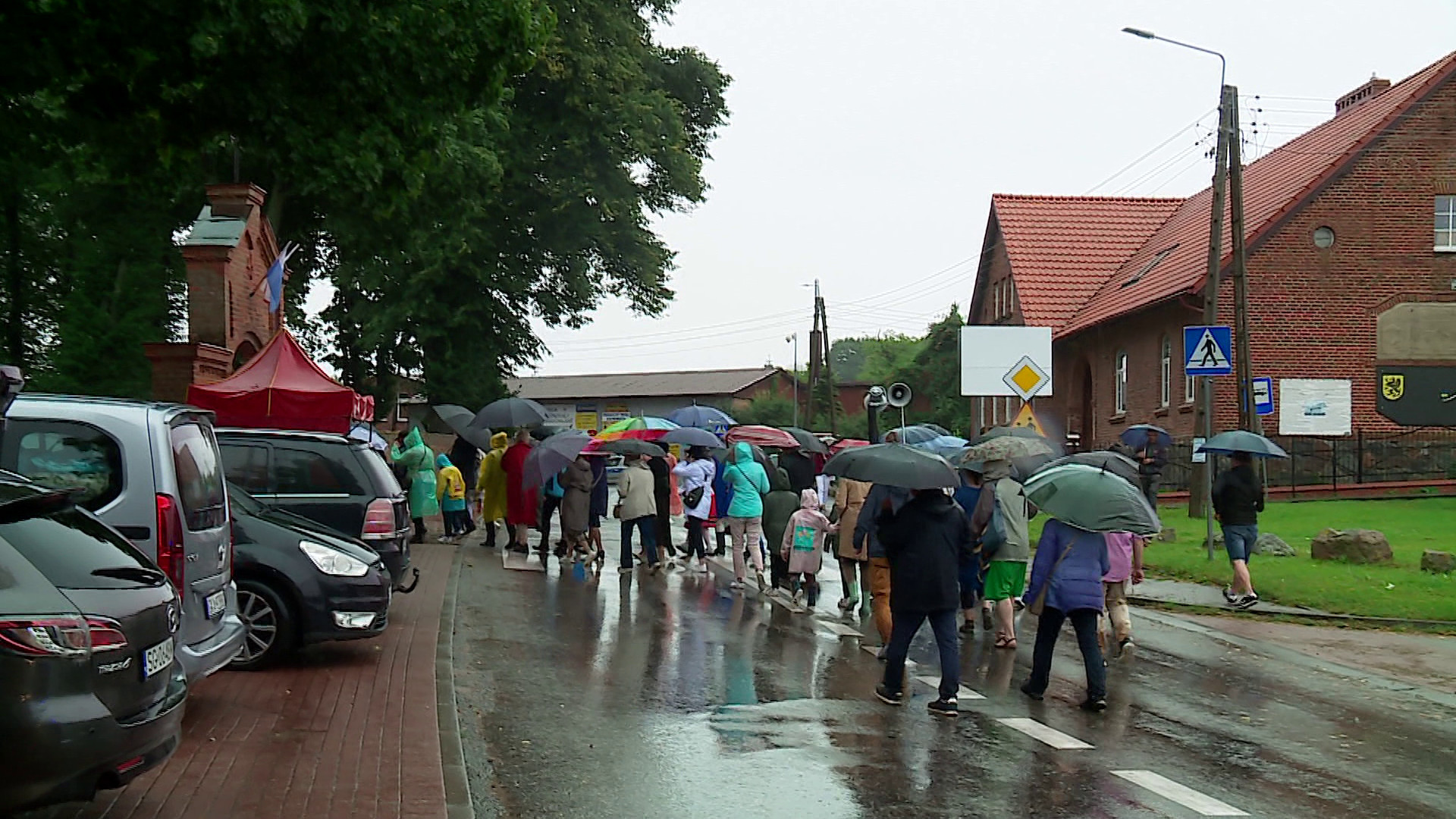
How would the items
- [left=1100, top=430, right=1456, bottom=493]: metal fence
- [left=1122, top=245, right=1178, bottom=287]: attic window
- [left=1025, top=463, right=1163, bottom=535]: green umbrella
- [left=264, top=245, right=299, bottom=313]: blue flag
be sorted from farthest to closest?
[left=1122, top=245, right=1178, bottom=287]: attic window
[left=1100, top=430, right=1456, bottom=493]: metal fence
[left=264, top=245, right=299, bottom=313]: blue flag
[left=1025, top=463, right=1163, bottom=535]: green umbrella

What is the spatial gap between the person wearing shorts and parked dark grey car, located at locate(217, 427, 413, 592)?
29.0ft

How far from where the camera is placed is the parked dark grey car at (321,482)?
13.0 meters

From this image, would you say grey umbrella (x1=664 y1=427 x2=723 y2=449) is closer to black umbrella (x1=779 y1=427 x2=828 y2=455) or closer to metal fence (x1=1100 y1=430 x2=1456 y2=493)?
black umbrella (x1=779 y1=427 x2=828 y2=455)

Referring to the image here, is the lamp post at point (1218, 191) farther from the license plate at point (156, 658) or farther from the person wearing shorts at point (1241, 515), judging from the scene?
the license plate at point (156, 658)

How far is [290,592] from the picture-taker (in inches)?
416

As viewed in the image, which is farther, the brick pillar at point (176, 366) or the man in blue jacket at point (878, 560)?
the brick pillar at point (176, 366)

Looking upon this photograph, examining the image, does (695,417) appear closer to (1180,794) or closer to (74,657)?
Answer: (1180,794)

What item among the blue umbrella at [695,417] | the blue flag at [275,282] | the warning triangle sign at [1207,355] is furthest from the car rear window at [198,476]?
the blue umbrella at [695,417]

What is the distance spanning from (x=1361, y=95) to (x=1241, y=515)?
1317 inches

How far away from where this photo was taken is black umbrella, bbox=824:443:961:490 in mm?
9930

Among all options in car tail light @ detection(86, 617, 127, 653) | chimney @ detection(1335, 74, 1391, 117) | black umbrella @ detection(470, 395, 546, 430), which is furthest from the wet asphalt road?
chimney @ detection(1335, 74, 1391, 117)

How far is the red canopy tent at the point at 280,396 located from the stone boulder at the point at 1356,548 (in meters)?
13.1

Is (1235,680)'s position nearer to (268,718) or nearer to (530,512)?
(268,718)

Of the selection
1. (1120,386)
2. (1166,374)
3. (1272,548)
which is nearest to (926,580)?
(1272,548)
